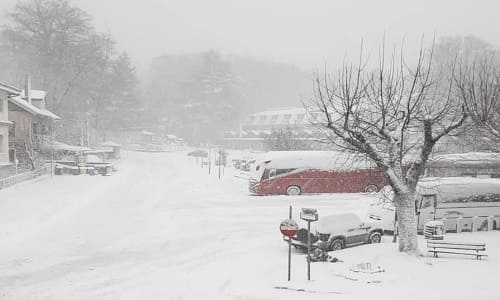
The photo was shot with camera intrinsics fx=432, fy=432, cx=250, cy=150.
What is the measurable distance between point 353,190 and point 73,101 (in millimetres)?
47652

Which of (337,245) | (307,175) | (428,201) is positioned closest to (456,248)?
(337,245)

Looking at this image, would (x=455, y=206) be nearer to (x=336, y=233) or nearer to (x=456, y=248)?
(x=456, y=248)

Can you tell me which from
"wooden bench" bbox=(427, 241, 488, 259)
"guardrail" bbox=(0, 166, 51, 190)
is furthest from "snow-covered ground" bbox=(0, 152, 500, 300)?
"guardrail" bbox=(0, 166, 51, 190)

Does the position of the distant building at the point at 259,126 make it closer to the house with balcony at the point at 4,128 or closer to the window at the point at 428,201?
the house with balcony at the point at 4,128

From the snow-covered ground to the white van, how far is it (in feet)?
2.63

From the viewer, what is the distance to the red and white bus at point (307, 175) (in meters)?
30.0

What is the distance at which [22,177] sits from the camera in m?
30.2

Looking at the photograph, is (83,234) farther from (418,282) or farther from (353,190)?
(353,190)

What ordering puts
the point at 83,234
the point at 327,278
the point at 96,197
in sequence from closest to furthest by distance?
1. the point at 327,278
2. the point at 83,234
3. the point at 96,197

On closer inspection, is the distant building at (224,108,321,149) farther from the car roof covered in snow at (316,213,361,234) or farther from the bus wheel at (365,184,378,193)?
the car roof covered in snow at (316,213,361,234)

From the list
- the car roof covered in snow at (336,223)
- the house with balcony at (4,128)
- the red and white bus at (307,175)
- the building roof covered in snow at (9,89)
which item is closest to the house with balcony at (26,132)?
the building roof covered in snow at (9,89)

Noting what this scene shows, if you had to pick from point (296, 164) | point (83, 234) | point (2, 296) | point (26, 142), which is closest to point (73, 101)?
point (26, 142)

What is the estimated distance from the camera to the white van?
1900cm

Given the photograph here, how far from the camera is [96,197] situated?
90.6 ft
